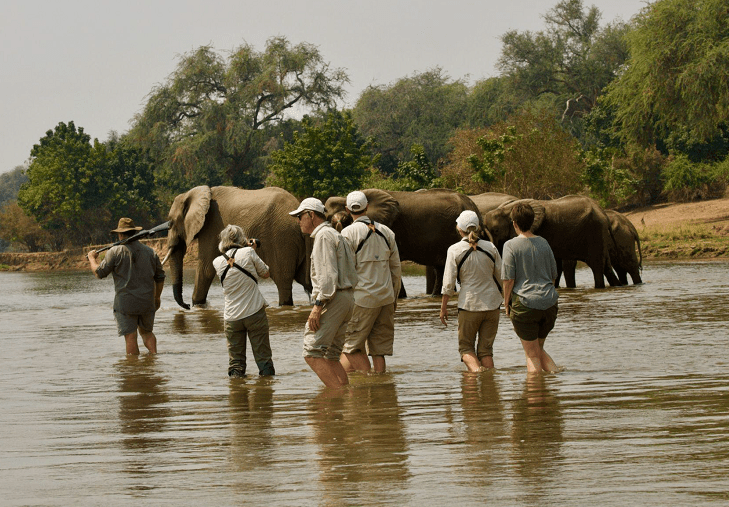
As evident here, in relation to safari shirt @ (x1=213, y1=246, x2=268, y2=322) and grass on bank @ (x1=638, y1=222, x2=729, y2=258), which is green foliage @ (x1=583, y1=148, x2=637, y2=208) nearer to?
grass on bank @ (x1=638, y1=222, x2=729, y2=258)

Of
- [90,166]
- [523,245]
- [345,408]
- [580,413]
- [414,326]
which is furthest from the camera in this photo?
[90,166]

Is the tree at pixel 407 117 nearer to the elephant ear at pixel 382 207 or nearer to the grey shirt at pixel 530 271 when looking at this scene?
the elephant ear at pixel 382 207

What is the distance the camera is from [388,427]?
24.1ft

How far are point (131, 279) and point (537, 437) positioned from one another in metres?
6.84

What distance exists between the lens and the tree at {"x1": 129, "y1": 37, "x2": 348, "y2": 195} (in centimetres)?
6325

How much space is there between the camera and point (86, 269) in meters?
64.8

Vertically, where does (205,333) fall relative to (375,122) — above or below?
below

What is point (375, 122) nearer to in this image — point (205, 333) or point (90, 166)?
point (90, 166)

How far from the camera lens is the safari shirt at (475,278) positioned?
393 inches

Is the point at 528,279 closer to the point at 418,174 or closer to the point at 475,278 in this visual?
the point at 475,278

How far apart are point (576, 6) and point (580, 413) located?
240 ft

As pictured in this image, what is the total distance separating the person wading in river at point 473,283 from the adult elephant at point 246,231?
10.5 meters

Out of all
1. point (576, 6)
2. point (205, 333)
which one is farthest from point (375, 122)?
point (205, 333)

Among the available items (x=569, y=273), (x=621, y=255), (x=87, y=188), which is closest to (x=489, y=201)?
(x=569, y=273)
